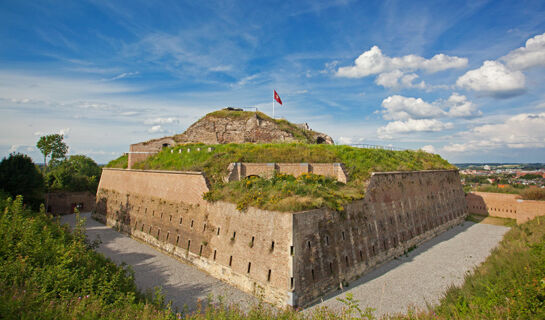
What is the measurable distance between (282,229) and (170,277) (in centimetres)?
702

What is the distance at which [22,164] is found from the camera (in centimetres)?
2497

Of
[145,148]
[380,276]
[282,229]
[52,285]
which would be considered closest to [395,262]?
[380,276]

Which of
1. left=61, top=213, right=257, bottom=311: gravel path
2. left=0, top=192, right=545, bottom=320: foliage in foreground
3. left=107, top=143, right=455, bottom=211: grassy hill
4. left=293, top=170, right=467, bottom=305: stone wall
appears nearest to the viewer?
left=0, top=192, right=545, bottom=320: foliage in foreground

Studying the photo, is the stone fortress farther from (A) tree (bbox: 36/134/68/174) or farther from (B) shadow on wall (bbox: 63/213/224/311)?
(A) tree (bbox: 36/134/68/174)

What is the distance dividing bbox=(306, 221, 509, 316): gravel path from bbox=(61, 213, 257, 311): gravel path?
423 centimetres

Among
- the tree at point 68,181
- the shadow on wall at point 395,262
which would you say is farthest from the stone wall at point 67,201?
the shadow on wall at point 395,262

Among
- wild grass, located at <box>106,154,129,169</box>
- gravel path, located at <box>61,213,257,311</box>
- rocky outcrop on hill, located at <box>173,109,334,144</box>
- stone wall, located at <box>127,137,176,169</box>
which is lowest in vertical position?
gravel path, located at <box>61,213,257,311</box>

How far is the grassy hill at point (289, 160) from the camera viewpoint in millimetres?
12977

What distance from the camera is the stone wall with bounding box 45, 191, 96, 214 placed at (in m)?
31.4

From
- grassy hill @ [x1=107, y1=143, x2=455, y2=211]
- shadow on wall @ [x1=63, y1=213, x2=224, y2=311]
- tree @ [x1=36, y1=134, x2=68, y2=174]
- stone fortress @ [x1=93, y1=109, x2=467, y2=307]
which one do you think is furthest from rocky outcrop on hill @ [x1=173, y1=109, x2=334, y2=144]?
tree @ [x1=36, y1=134, x2=68, y2=174]

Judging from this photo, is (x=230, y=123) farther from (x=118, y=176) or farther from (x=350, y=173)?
(x=350, y=173)

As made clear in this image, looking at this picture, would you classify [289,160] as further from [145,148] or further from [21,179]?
[21,179]

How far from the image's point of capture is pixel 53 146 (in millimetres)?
49594

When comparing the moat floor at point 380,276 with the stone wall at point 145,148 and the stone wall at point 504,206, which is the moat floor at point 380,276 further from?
the stone wall at point 145,148
